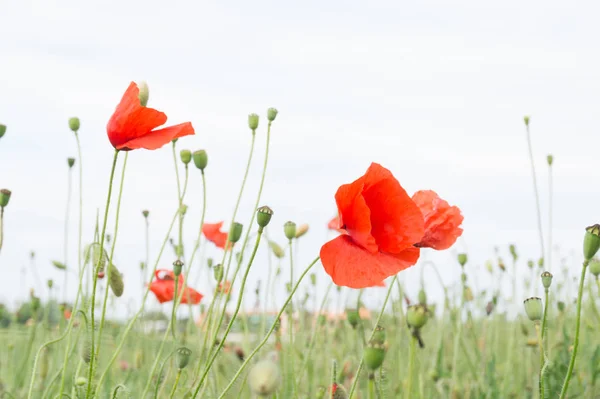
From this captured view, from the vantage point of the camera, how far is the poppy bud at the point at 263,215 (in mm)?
1211

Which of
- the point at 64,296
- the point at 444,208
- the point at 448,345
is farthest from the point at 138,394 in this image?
the point at 448,345

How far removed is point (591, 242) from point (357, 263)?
34cm

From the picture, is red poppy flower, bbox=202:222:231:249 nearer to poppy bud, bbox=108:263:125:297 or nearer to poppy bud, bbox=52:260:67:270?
poppy bud, bbox=52:260:67:270

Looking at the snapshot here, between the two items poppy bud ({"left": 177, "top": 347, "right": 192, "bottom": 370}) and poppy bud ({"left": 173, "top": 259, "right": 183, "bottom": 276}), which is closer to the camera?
poppy bud ({"left": 177, "top": 347, "right": 192, "bottom": 370})

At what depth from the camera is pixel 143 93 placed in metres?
1.31

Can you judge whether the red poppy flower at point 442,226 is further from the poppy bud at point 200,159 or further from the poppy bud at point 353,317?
the poppy bud at point 200,159

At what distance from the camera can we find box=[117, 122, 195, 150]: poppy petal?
4.26ft

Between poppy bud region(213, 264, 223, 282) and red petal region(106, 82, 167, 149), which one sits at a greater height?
red petal region(106, 82, 167, 149)

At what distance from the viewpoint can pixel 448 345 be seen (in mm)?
4152

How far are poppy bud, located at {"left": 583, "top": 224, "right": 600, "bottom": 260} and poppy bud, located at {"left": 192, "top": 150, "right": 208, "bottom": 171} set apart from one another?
88 centimetres

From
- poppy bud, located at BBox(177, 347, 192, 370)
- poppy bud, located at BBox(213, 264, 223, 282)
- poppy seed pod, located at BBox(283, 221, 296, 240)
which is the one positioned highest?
poppy seed pod, located at BBox(283, 221, 296, 240)

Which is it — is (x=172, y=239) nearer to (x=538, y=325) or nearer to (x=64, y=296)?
(x=64, y=296)

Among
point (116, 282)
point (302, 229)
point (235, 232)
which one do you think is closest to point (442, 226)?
point (235, 232)

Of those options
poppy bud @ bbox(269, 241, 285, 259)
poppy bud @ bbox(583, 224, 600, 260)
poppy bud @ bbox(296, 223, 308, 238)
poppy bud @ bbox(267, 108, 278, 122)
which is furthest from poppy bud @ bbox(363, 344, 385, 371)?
poppy bud @ bbox(269, 241, 285, 259)
